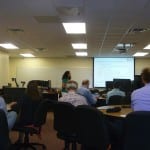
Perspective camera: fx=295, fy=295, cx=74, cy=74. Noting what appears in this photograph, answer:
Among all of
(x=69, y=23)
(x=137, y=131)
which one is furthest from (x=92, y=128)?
(x=69, y=23)

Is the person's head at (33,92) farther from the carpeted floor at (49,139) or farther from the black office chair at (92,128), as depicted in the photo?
the black office chair at (92,128)

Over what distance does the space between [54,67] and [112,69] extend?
2.95m

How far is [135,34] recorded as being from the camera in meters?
8.10

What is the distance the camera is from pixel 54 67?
15.1 metres

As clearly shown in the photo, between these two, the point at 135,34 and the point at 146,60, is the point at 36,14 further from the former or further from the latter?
the point at 146,60

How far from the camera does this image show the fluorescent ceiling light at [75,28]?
22.5ft

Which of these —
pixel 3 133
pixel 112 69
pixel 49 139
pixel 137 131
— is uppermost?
pixel 112 69

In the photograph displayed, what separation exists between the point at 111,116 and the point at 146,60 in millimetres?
11620

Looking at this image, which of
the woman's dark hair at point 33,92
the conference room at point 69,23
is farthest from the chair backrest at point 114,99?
the woman's dark hair at point 33,92

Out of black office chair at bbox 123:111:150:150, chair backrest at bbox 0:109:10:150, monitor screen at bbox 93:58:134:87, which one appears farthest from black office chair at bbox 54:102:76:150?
monitor screen at bbox 93:58:134:87

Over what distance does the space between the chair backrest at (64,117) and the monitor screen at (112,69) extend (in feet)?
34.4

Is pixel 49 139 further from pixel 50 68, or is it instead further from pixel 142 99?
pixel 50 68

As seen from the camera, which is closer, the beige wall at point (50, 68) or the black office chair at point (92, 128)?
the black office chair at point (92, 128)

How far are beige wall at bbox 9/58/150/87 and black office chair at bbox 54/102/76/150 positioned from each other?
10714mm
